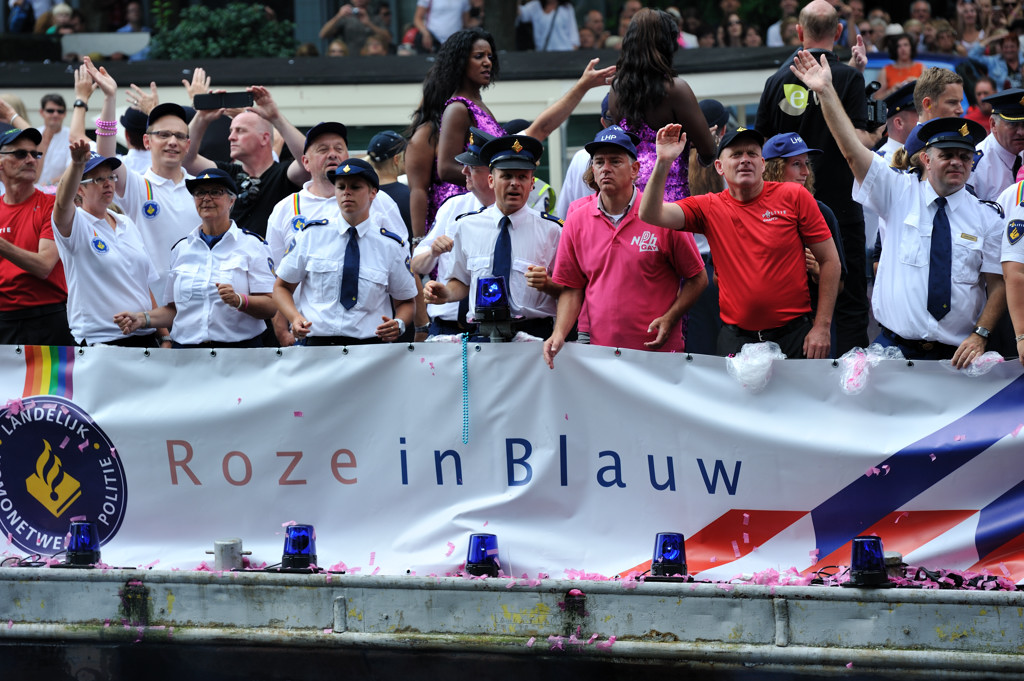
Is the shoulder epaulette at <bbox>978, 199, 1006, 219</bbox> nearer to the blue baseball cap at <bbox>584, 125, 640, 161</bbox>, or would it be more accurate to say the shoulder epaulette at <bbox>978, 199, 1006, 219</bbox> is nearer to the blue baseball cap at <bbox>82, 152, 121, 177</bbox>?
the blue baseball cap at <bbox>584, 125, 640, 161</bbox>

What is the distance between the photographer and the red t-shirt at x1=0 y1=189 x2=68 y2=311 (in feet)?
24.9

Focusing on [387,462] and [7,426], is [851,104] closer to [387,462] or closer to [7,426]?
[387,462]

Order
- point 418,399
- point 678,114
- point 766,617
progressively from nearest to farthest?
1. point 766,617
2. point 418,399
3. point 678,114

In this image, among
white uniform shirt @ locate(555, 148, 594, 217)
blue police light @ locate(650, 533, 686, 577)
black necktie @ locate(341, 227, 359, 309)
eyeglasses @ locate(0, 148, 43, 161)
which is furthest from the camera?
white uniform shirt @ locate(555, 148, 594, 217)

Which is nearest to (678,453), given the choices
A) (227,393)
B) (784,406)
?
(784,406)

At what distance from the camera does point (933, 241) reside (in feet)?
19.4

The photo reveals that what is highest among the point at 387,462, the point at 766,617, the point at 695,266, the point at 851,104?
the point at 851,104

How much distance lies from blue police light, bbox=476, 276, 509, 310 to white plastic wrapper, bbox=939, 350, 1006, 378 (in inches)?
78.5

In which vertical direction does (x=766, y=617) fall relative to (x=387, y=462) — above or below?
below

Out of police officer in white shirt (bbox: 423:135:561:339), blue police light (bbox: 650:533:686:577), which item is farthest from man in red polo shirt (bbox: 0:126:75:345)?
blue police light (bbox: 650:533:686:577)

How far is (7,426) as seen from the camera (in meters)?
6.29

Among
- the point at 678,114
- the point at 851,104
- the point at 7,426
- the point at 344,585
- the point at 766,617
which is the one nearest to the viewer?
the point at 766,617

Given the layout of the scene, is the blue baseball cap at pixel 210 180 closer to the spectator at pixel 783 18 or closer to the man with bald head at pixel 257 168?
the man with bald head at pixel 257 168

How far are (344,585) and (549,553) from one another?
95 centimetres
